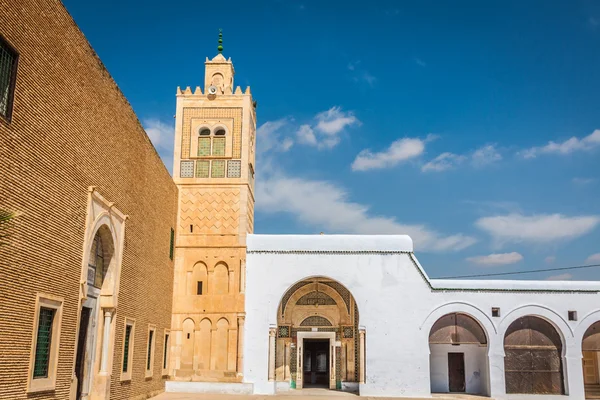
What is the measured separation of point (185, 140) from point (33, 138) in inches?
434

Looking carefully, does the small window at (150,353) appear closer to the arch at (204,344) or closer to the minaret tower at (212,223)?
the minaret tower at (212,223)

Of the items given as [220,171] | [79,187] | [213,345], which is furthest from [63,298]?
[220,171]

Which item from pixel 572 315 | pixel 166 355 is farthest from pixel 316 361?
pixel 572 315

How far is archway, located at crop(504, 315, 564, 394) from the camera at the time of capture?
17.0m

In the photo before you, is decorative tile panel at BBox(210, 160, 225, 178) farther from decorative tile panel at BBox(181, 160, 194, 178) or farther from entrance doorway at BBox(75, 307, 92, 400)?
entrance doorway at BBox(75, 307, 92, 400)

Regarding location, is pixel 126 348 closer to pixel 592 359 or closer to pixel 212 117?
pixel 212 117

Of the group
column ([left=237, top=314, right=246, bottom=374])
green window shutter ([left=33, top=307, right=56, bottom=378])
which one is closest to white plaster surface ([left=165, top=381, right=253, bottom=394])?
column ([left=237, top=314, right=246, bottom=374])

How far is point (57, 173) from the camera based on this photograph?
905cm

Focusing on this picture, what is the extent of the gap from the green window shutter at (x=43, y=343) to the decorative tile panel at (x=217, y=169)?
10089mm

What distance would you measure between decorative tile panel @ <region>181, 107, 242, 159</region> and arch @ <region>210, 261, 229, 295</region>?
3374 millimetres

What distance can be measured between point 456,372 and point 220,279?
7.40m

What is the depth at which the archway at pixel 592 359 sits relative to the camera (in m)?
17.6

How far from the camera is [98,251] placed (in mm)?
11750

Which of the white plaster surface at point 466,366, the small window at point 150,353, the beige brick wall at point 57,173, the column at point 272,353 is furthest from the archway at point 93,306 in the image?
the white plaster surface at point 466,366
